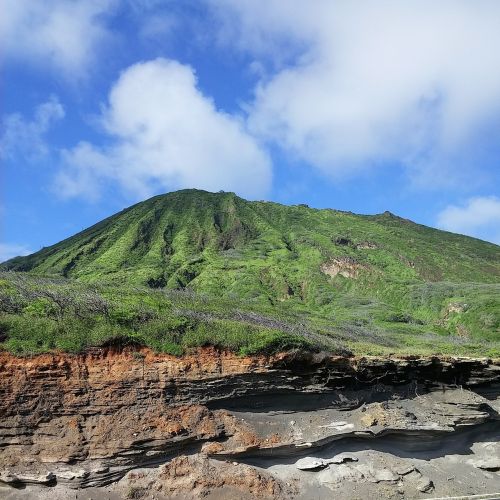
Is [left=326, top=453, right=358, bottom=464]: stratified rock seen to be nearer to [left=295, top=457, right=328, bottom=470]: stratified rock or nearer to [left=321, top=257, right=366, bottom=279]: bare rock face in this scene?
[left=295, top=457, right=328, bottom=470]: stratified rock

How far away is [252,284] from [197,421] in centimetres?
4644

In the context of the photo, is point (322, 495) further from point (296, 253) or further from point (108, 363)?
point (296, 253)

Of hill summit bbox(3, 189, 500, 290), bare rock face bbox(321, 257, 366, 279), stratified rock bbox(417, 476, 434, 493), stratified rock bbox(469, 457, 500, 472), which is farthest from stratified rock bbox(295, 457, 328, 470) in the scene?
bare rock face bbox(321, 257, 366, 279)

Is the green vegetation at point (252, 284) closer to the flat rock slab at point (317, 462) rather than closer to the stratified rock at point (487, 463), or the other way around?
the flat rock slab at point (317, 462)

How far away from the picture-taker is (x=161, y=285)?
212 ft

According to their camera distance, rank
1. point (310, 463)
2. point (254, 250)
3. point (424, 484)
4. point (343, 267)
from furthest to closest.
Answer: point (254, 250), point (343, 267), point (424, 484), point (310, 463)

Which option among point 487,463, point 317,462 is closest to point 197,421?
point 317,462

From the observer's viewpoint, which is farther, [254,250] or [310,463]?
[254,250]

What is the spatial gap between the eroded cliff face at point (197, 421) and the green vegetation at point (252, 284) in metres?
0.86

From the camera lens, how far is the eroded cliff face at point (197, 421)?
14938mm

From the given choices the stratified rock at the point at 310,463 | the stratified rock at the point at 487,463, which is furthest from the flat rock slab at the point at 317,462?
the stratified rock at the point at 487,463

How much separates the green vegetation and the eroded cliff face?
86 cm

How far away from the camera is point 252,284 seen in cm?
6256

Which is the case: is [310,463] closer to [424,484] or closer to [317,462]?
[317,462]
